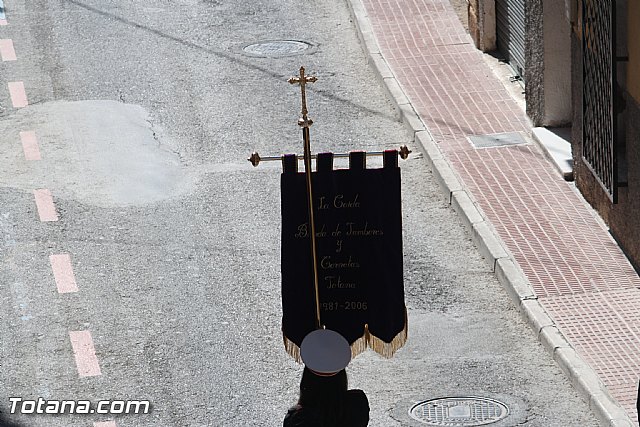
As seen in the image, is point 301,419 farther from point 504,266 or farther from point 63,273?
point 63,273

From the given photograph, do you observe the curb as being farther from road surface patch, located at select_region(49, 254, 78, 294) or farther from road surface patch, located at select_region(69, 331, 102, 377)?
road surface patch, located at select_region(49, 254, 78, 294)

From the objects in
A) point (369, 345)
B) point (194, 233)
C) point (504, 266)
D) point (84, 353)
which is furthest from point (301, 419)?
point (194, 233)

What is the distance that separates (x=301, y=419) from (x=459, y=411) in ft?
12.1

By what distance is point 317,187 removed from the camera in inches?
293

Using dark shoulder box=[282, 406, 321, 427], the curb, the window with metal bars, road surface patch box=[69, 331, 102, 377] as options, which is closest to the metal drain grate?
the curb

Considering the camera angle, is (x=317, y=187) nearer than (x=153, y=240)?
Yes

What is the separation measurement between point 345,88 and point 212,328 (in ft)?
21.7

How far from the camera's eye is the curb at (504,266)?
10.0 m

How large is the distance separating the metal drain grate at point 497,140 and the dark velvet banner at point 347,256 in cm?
780

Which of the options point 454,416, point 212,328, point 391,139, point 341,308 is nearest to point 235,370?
point 212,328

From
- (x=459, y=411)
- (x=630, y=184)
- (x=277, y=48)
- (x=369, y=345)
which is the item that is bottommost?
(x=459, y=411)

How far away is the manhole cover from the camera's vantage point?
18.7 meters

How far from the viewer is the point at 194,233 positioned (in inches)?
522

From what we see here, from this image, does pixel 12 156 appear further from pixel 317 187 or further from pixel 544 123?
pixel 317 187
